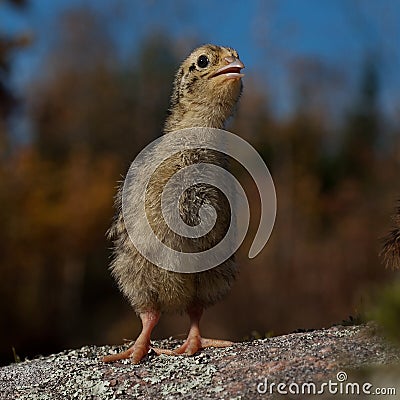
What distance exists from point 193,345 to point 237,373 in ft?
2.22

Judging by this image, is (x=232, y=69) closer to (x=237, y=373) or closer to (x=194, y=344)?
(x=194, y=344)

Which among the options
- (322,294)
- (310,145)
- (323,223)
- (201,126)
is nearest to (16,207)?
(322,294)

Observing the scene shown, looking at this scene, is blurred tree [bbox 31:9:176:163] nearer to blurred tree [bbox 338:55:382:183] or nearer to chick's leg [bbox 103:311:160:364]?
blurred tree [bbox 338:55:382:183]

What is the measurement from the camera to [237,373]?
3494 mm

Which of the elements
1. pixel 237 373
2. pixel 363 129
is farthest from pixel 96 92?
pixel 237 373

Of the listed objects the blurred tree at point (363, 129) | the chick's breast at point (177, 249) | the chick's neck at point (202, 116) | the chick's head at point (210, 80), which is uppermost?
the blurred tree at point (363, 129)

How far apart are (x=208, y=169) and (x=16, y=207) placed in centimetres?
2273

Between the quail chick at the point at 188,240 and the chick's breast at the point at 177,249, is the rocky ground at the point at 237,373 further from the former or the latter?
the chick's breast at the point at 177,249

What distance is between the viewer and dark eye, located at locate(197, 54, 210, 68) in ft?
15.8

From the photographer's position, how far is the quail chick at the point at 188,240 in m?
4.16

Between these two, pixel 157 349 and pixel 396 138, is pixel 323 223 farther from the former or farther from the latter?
pixel 157 349

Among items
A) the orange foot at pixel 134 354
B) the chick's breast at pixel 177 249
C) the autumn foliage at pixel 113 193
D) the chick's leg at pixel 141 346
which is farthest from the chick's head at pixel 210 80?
the autumn foliage at pixel 113 193

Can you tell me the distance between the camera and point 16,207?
26.0 metres

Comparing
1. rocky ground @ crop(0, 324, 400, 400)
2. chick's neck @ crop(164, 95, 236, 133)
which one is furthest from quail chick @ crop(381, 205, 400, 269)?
chick's neck @ crop(164, 95, 236, 133)
